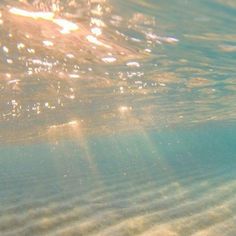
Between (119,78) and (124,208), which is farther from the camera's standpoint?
(119,78)

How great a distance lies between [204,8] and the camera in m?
7.58

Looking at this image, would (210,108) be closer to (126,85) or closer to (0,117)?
(126,85)

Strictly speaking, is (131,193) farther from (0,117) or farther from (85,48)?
(0,117)

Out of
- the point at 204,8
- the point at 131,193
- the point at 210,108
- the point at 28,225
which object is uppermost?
the point at 204,8

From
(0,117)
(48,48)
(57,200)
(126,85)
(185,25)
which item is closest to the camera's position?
(185,25)

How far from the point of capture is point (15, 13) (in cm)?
750

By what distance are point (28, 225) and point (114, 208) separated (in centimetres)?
252

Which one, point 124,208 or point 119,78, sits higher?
point 119,78

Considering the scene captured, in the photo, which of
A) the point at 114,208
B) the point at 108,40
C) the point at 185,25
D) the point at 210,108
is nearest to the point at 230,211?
the point at 114,208

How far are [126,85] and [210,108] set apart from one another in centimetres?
1076

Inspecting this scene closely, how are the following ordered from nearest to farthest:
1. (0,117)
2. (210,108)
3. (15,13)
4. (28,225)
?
(15,13), (28,225), (0,117), (210,108)

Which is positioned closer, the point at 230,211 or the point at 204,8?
the point at 204,8

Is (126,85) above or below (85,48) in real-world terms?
below

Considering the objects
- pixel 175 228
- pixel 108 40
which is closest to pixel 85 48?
pixel 108 40
